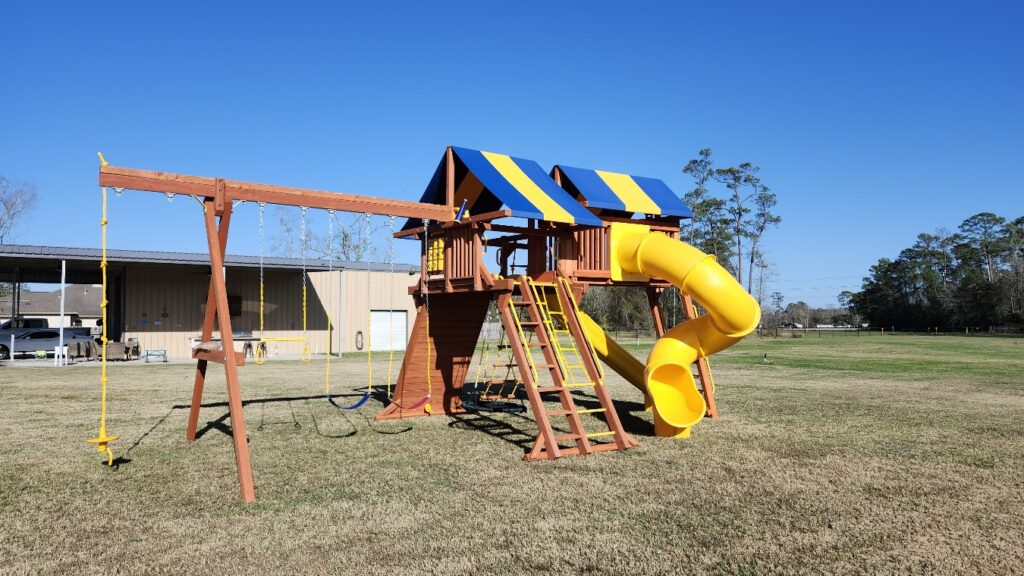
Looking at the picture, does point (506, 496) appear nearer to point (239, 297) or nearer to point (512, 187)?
point (512, 187)

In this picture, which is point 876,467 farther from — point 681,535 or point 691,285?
point 681,535

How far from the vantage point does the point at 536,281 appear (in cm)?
1059

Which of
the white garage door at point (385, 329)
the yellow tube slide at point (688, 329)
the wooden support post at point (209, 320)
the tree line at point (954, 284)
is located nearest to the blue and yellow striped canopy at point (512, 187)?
the yellow tube slide at point (688, 329)

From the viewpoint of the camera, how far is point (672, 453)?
27.9ft

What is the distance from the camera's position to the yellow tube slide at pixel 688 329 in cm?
909

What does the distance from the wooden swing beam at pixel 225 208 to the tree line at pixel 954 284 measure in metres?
65.9

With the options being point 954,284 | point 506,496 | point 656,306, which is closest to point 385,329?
point 656,306

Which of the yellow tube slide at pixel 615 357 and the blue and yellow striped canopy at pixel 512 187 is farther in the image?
the yellow tube slide at pixel 615 357

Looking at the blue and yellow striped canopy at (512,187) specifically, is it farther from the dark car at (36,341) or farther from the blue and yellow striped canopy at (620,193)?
the dark car at (36,341)

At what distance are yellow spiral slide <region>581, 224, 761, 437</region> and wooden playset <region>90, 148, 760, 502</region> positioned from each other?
0.02 metres

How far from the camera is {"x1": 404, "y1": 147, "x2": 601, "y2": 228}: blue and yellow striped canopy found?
962 cm

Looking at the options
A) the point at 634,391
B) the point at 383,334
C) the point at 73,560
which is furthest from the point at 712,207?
the point at 73,560

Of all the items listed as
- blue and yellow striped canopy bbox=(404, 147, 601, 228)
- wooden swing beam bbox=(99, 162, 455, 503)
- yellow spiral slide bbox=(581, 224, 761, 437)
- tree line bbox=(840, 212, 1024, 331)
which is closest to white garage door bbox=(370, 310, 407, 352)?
blue and yellow striped canopy bbox=(404, 147, 601, 228)

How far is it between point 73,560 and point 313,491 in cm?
216
